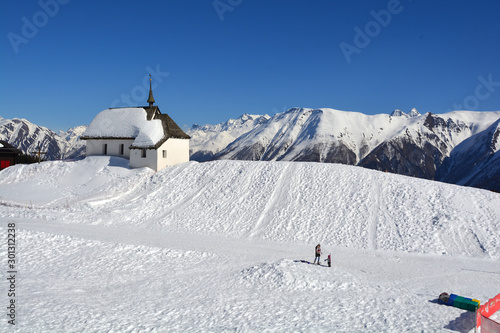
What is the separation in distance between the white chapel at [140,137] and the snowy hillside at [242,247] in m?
2.58

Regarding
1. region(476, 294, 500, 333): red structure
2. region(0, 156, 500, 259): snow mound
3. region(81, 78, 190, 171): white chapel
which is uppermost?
region(81, 78, 190, 171): white chapel

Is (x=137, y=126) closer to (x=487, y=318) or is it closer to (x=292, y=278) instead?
(x=292, y=278)

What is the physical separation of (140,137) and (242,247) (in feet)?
89.6

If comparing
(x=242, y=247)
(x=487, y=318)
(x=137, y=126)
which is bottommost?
(x=487, y=318)

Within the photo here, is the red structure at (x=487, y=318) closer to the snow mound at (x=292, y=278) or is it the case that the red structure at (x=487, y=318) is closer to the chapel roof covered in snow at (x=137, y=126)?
the snow mound at (x=292, y=278)

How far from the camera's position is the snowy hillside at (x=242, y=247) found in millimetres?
16922

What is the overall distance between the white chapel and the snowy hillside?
258 cm

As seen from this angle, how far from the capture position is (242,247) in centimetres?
2958

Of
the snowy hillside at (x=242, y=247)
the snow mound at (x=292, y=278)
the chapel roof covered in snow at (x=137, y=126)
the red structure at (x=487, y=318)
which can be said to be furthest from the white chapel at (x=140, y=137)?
→ the red structure at (x=487, y=318)

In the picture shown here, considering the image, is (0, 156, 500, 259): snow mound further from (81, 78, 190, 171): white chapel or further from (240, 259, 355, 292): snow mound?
(240, 259, 355, 292): snow mound

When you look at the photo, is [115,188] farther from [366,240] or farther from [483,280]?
[483,280]

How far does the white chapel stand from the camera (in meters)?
48.9

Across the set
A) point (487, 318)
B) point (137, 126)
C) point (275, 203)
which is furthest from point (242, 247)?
point (137, 126)

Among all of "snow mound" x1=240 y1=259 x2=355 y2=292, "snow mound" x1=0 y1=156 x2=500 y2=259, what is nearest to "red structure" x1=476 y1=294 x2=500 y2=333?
"snow mound" x1=240 y1=259 x2=355 y2=292
